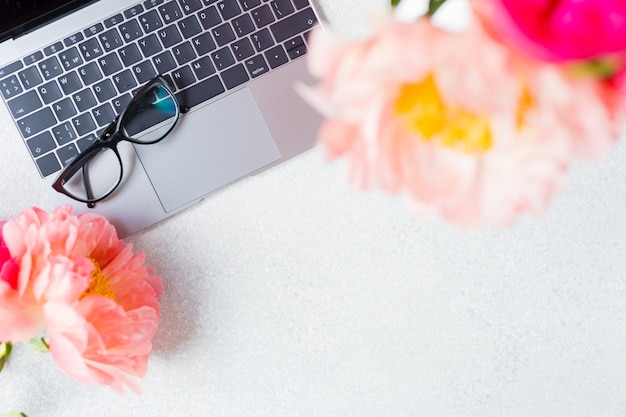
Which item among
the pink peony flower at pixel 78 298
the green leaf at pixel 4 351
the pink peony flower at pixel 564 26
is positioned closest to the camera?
the pink peony flower at pixel 564 26

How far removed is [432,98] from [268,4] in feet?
1.29

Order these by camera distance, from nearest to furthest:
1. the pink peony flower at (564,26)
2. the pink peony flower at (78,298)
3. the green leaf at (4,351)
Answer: the pink peony flower at (564,26), the pink peony flower at (78,298), the green leaf at (4,351)

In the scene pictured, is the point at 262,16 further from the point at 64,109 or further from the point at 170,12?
the point at 64,109

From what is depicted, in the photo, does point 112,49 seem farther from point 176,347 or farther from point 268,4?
point 176,347

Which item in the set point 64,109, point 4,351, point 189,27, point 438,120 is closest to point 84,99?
point 64,109

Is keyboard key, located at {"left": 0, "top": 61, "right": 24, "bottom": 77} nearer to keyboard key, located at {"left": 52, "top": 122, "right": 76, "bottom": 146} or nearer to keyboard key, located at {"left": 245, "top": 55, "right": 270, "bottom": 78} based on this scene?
keyboard key, located at {"left": 52, "top": 122, "right": 76, "bottom": 146}

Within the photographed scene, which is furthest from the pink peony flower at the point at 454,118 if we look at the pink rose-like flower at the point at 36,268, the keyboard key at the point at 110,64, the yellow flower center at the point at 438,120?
the keyboard key at the point at 110,64

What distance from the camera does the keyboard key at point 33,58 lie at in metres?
0.64

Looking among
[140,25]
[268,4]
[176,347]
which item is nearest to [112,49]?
[140,25]

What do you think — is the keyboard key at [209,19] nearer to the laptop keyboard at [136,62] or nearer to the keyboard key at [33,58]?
the laptop keyboard at [136,62]

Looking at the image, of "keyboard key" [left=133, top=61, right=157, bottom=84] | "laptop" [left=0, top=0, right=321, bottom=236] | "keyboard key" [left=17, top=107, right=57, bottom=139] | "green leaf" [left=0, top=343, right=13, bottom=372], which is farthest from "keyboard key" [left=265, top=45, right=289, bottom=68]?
"green leaf" [left=0, top=343, right=13, bottom=372]

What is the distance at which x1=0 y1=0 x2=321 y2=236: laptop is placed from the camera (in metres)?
0.64

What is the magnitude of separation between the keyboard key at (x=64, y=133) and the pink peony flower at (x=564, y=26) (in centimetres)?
50

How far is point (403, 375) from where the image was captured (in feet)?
2.22
